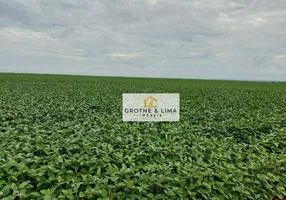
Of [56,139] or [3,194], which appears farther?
[56,139]

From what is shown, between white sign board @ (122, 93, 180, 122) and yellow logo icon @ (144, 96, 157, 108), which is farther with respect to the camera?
yellow logo icon @ (144, 96, 157, 108)

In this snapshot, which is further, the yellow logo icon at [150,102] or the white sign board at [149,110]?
the yellow logo icon at [150,102]

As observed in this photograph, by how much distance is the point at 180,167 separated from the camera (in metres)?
2.73

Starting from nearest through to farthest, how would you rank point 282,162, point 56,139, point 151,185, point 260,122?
point 151,185 < point 282,162 < point 56,139 < point 260,122

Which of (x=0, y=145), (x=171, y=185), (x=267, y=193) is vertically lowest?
(x=267, y=193)

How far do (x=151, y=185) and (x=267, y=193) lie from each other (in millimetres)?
1633

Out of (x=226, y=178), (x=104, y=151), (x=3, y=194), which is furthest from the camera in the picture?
(x=104, y=151)

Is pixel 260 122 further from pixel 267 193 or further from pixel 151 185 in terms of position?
pixel 151 185

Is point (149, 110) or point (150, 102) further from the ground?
point (150, 102)

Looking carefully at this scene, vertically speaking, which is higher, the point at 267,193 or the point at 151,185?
the point at 151,185

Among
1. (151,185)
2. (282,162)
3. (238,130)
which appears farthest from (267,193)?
(238,130)

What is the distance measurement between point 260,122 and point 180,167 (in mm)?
4399

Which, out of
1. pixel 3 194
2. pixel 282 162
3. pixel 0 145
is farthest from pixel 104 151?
pixel 282 162

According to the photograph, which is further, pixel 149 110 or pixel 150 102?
pixel 150 102
